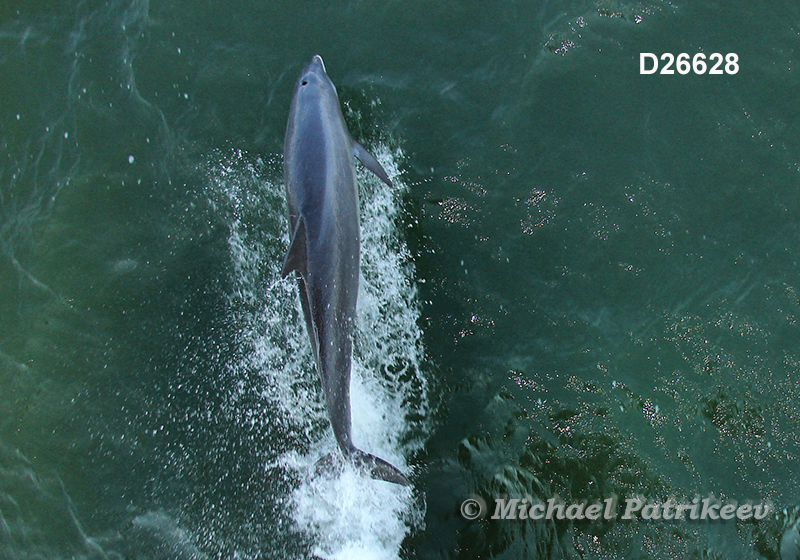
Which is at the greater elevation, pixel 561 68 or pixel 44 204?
pixel 561 68

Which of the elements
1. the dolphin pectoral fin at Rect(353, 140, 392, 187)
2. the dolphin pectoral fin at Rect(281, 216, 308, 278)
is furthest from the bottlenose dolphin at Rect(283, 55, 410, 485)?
the dolphin pectoral fin at Rect(353, 140, 392, 187)

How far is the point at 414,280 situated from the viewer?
8.29m

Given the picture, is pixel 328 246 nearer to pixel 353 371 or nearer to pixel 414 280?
pixel 414 280

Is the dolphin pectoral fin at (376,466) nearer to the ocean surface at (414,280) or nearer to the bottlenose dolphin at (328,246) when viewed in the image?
the bottlenose dolphin at (328,246)

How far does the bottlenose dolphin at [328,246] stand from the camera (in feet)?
22.0

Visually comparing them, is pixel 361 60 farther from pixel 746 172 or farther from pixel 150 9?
pixel 746 172

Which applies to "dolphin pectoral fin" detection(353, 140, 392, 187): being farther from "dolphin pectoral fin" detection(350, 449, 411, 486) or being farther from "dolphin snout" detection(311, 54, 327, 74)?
"dolphin pectoral fin" detection(350, 449, 411, 486)

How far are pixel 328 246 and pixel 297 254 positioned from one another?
408 millimetres

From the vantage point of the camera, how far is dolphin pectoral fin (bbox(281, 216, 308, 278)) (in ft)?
21.8

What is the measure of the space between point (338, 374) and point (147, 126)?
5.38m

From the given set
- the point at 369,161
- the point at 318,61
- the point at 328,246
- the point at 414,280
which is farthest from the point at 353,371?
the point at 318,61

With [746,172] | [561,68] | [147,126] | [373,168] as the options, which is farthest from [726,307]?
[147,126]

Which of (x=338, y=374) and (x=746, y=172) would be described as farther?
(x=746, y=172)

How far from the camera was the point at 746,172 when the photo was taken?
8516 mm
